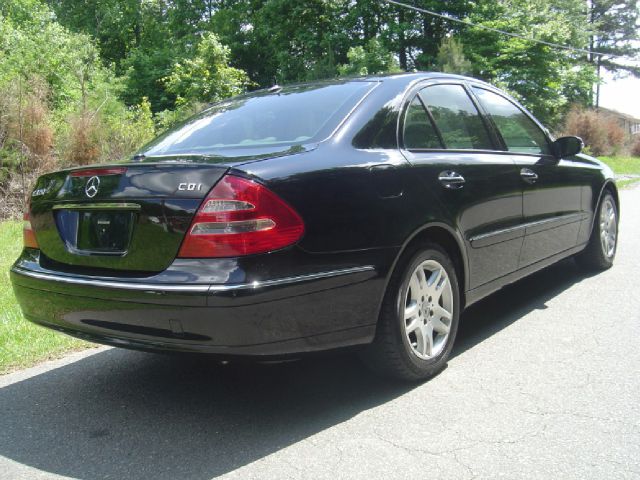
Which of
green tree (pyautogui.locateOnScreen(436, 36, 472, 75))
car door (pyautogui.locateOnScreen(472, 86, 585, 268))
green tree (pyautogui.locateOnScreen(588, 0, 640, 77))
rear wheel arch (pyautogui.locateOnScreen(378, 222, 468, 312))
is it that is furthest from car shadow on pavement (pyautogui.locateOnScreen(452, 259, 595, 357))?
green tree (pyautogui.locateOnScreen(588, 0, 640, 77))

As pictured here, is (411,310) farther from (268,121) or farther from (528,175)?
(528,175)

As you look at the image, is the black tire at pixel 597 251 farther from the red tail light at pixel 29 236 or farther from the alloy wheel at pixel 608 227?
the red tail light at pixel 29 236

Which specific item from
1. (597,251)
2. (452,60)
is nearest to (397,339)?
(597,251)

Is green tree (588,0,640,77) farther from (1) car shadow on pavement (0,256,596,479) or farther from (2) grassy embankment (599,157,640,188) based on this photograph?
(1) car shadow on pavement (0,256,596,479)

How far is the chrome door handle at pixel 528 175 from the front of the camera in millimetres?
4481

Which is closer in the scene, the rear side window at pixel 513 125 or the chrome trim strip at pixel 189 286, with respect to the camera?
the chrome trim strip at pixel 189 286

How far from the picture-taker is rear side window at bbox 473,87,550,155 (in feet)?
15.0

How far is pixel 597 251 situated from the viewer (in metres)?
6.04

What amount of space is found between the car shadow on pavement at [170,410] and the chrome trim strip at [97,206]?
723 mm

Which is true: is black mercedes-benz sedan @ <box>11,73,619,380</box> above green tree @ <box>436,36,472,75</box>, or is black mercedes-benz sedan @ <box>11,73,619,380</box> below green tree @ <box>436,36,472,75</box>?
below

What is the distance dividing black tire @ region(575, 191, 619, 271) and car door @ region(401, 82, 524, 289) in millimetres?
1888

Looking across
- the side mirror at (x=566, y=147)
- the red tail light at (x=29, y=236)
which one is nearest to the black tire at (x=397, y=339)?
the red tail light at (x=29, y=236)

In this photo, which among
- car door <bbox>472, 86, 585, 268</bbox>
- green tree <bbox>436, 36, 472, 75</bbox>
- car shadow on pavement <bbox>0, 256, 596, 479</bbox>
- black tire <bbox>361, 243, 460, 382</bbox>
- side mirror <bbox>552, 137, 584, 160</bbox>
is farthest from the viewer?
green tree <bbox>436, 36, 472, 75</bbox>

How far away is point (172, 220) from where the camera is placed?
2.75 metres
